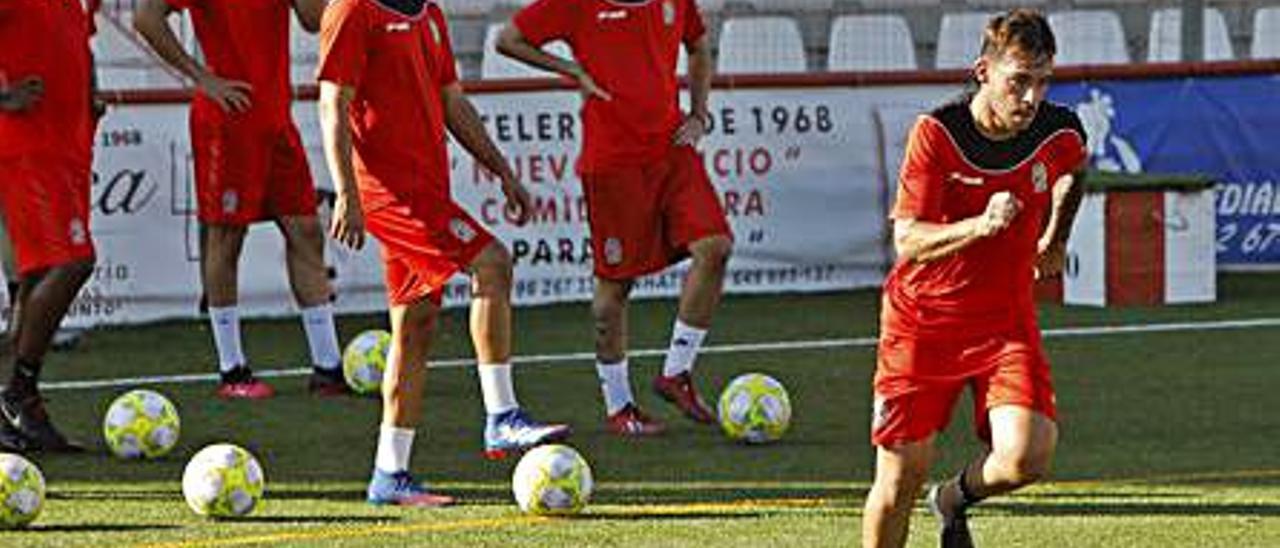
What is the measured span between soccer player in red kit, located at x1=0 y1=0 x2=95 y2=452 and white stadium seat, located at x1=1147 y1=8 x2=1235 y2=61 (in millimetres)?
11112

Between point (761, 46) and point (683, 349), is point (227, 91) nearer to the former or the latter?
point (683, 349)

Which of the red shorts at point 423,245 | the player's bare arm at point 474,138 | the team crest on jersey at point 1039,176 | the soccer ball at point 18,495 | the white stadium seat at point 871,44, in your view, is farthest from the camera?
the white stadium seat at point 871,44

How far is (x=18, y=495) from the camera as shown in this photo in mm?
9562

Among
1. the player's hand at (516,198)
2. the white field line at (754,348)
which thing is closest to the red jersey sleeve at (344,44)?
the player's hand at (516,198)

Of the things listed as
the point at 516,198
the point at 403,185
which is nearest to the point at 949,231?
the point at 403,185

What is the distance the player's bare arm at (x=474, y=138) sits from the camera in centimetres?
1084

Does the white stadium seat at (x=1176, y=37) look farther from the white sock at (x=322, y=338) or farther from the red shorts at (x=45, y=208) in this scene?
the red shorts at (x=45, y=208)

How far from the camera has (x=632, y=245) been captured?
12.5 m

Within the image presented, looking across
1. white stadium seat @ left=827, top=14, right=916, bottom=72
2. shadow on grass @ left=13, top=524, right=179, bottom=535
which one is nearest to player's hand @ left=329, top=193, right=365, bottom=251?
shadow on grass @ left=13, top=524, right=179, bottom=535

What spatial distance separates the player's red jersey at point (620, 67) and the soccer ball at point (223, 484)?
119 inches

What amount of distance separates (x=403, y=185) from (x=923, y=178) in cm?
274

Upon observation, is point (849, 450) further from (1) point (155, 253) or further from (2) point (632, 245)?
(1) point (155, 253)

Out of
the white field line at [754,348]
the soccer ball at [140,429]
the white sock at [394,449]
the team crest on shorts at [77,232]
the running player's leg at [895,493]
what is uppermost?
the team crest on shorts at [77,232]

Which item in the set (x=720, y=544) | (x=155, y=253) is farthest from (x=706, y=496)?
(x=155, y=253)
